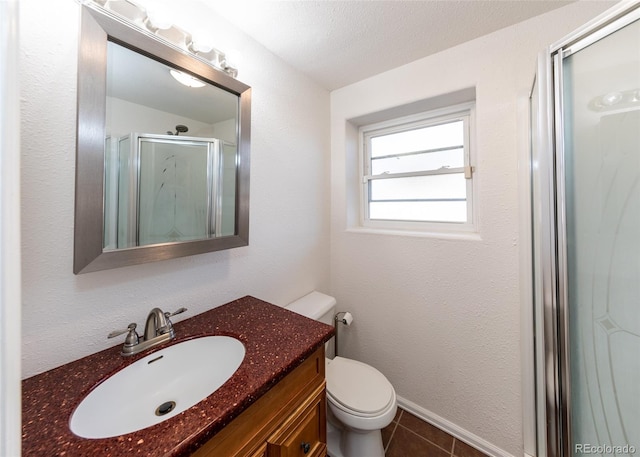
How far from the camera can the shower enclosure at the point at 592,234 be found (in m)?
0.70

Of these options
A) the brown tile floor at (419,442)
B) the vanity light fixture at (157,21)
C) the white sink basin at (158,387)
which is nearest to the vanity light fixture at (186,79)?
the vanity light fixture at (157,21)

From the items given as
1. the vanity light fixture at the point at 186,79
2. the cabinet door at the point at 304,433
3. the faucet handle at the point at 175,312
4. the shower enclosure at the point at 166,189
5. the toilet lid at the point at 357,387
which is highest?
the vanity light fixture at the point at 186,79

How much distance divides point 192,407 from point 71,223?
66 centimetres

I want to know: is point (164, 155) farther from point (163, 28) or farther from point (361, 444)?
point (361, 444)

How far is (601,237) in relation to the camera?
2.53ft

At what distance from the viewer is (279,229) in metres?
1.43

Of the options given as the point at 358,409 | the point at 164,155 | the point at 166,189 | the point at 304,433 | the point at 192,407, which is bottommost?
the point at 358,409

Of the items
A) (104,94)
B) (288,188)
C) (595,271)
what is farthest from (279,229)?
(595,271)

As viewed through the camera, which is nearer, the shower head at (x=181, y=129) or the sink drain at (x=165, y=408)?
the sink drain at (x=165, y=408)

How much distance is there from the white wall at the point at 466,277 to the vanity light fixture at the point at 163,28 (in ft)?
3.18

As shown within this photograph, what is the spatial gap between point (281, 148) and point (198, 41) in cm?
59

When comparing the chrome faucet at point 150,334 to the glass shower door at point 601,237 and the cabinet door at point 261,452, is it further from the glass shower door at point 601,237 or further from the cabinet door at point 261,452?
the glass shower door at point 601,237

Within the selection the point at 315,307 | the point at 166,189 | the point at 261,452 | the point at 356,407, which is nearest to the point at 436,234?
the point at 315,307

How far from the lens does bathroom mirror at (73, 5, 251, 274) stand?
730 millimetres
